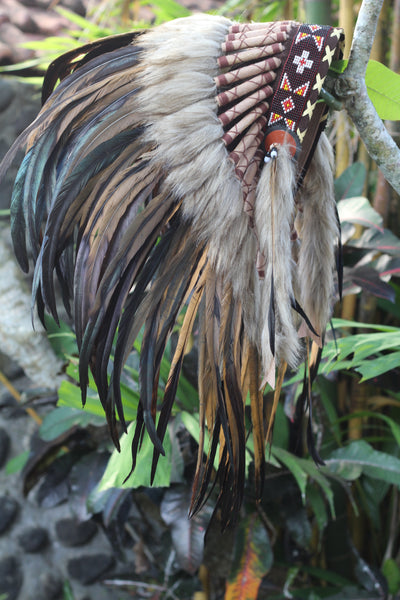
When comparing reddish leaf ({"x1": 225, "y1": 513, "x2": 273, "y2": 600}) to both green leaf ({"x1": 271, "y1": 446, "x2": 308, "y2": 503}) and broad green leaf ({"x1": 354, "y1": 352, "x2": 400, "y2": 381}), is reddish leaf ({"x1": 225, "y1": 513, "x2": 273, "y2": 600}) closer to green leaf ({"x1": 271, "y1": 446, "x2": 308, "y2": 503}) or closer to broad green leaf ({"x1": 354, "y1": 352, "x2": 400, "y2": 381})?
green leaf ({"x1": 271, "y1": 446, "x2": 308, "y2": 503})

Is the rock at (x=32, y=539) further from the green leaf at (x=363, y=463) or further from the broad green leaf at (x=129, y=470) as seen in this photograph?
the green leaf at (x=363, y=463)

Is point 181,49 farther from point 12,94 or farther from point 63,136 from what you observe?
point 12,94

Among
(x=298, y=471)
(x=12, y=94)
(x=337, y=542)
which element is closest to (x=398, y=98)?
(x=298, y=471)

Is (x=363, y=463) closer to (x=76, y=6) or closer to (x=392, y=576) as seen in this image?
(x=392, y=576)

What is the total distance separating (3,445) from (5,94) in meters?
1.00

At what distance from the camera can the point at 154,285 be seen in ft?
1.38

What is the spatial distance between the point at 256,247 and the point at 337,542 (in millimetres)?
986

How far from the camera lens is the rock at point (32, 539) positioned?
132cm

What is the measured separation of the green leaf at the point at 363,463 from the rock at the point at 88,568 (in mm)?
772

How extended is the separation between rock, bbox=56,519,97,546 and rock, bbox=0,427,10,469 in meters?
0.23

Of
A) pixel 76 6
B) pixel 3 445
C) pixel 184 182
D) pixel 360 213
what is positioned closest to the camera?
pixel 184 182

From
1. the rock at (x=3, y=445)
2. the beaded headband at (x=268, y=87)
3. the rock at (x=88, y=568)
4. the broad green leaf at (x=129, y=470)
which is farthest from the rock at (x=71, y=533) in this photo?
the beaded headband at (x=268, y=87)

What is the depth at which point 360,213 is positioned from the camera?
957 mm

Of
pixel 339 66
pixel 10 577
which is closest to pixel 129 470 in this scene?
pixel 339 66
